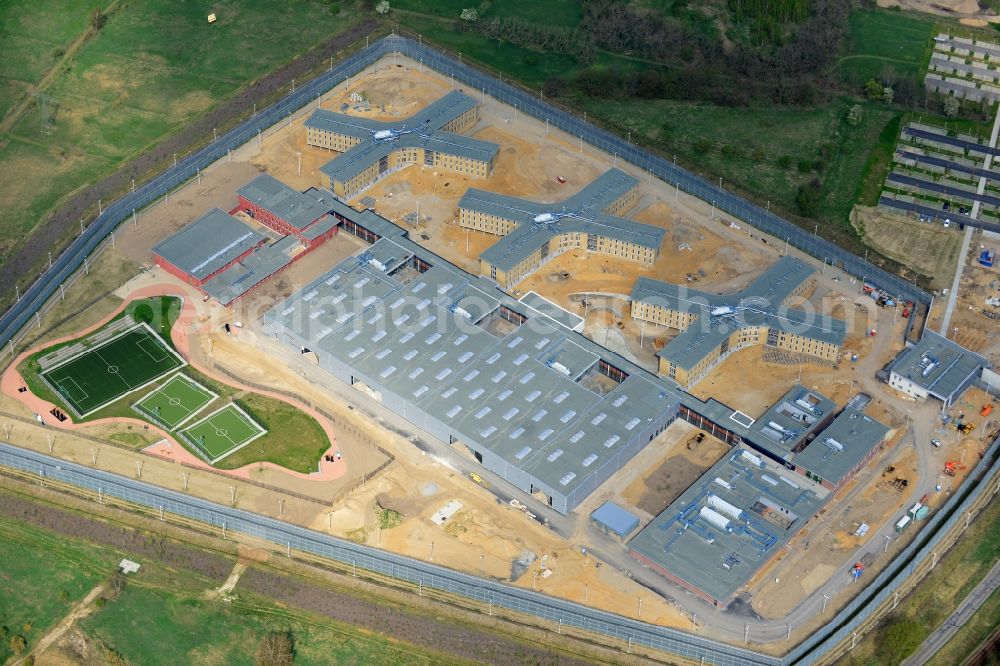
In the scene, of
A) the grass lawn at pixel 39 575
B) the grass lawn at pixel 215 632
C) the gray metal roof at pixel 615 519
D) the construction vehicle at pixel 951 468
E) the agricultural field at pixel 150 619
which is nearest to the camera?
the grass lawn at pixel 215 632

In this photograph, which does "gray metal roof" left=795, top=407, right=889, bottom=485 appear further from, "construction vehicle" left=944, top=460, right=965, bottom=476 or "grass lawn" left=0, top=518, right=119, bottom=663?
"grass lawn" left=0, top=518, right=119, bottom=663

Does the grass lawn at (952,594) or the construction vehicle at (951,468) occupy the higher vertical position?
the construction vehicle at (951,468)

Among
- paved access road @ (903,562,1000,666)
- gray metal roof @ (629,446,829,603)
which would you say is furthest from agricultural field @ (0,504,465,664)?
paved access road @ (903,562,1000,666)

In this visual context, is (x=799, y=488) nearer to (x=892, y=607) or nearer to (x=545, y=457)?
(x=892, y=607)

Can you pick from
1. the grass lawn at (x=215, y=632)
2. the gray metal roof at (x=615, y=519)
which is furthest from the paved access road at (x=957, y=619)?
the grass lawn at (x=215, y=632)

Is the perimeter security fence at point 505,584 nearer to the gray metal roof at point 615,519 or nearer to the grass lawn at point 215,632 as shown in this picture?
the grass lawn at point 215,632

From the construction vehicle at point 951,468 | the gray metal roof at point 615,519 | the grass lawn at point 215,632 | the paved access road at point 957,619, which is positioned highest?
the construction vehicle at point 951,468

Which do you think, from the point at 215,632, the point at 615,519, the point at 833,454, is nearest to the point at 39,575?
the point at 215,632
